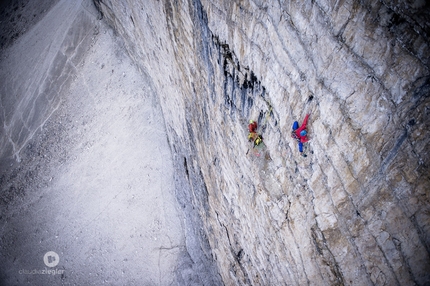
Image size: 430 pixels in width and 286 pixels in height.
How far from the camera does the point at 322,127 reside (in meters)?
1.65

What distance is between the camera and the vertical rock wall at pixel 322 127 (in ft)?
4.04

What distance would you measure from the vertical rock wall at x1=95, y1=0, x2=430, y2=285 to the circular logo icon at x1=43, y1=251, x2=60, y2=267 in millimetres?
5763

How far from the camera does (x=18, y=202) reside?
7383 millimetres

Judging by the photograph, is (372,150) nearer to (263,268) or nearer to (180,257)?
(263,268)

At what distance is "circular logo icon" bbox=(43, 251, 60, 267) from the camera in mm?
6660

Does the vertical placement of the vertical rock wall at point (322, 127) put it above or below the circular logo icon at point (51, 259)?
below

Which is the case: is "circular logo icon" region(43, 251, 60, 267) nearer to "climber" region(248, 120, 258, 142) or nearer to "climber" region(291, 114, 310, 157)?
"climber" region(248, 120, 258, 142)

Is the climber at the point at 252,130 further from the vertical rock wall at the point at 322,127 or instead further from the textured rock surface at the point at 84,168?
the textured rock surface at the point at 84,168

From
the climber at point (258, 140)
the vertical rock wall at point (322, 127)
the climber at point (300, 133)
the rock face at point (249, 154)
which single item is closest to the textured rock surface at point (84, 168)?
the rock face at point (249, 154)

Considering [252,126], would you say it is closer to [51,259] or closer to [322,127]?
[322,127]

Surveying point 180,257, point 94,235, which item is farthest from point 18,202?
point 180,257

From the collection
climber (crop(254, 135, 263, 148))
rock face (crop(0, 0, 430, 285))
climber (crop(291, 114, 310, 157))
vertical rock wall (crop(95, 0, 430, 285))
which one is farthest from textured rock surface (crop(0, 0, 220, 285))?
climber (crop(291, 114, 310, 157))

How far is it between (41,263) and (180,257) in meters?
3.81

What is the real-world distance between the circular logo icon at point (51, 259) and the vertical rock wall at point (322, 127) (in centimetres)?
576
